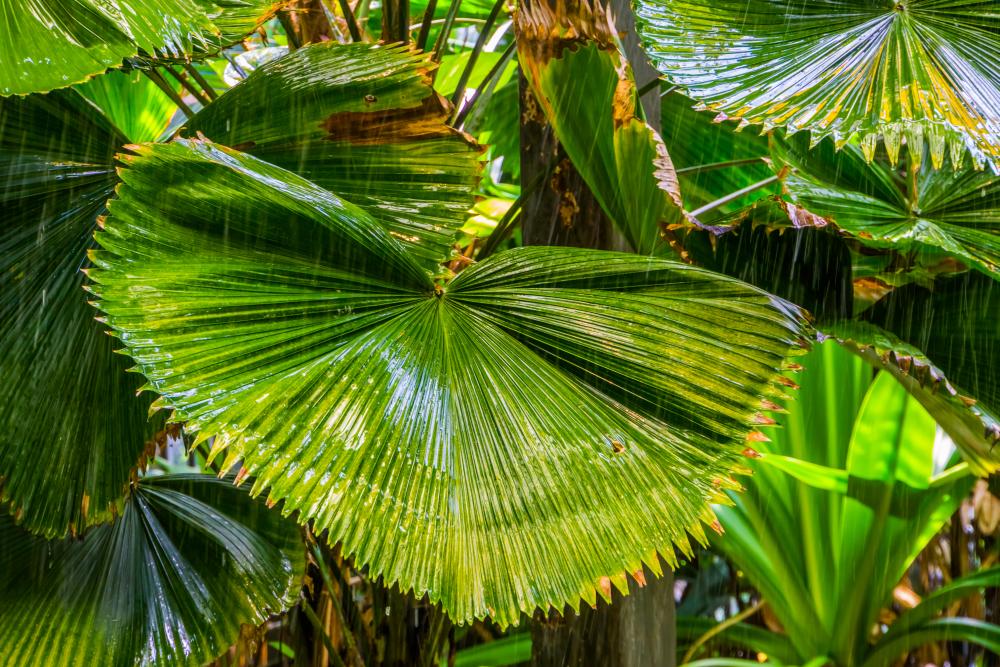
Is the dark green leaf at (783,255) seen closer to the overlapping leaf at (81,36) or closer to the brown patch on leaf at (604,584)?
the brown patch on leaf at (604,584)

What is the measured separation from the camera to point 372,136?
79 centimetres

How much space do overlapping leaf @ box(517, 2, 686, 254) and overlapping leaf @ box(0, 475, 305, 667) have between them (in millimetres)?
578

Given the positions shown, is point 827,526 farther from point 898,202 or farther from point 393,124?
point 393,124

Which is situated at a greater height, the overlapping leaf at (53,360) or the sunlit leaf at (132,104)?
the sunlit leaf at (132,104)

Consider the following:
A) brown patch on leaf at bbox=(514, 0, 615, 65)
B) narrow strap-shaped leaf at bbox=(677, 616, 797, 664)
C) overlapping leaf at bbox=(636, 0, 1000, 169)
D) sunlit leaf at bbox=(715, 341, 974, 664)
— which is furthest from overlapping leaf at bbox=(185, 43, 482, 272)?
narrow strap-shaped leaf at bbox=(677, 616, 797, 664)

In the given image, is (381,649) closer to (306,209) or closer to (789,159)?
(306,209)

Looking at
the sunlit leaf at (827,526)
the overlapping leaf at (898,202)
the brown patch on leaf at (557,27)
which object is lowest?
the sunlit leaf at (827,526)

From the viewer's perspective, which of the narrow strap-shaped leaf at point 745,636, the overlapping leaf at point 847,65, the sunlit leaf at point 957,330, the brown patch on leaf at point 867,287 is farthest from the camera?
the narrow strap-shaped leaf at point 745,636

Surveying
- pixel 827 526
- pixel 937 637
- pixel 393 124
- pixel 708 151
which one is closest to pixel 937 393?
pixel 393 124

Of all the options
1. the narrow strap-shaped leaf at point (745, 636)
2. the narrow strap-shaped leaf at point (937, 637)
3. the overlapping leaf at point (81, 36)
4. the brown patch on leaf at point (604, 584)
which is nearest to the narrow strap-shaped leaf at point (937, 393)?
the brown patch on leaf at point (604, 584)

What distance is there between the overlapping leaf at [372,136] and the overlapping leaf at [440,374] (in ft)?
0.51

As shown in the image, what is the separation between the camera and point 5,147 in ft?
2.56

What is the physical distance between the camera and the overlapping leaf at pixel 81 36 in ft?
2.01

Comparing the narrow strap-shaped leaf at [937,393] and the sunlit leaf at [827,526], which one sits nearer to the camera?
the narrow strap-shaped leaf at [937,393]
